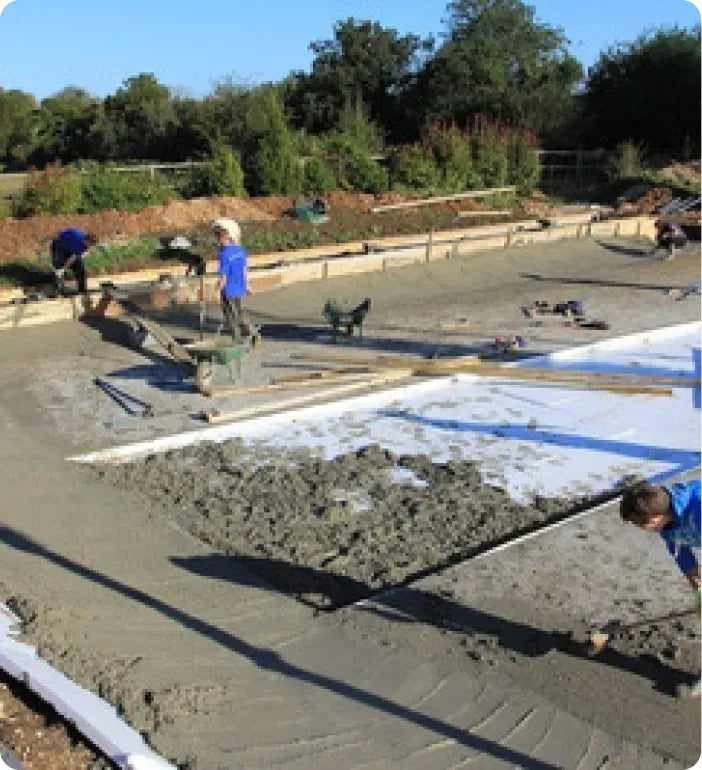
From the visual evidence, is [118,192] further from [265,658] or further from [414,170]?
[265,658]

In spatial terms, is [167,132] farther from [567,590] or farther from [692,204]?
[567,590]

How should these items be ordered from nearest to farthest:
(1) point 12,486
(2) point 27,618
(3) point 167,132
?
(2) point 27,618, (1) point 12,486, (3) point 167,132

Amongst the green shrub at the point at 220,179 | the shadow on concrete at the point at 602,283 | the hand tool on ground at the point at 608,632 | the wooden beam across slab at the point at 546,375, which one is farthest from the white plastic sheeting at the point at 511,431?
the green shrub at the point at 220,179

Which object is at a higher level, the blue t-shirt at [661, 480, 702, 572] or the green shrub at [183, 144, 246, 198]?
the green shrub at [183, 144, 246, 198]

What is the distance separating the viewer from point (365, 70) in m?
31.8

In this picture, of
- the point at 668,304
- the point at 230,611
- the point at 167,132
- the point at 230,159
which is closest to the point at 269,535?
the point at 230,611

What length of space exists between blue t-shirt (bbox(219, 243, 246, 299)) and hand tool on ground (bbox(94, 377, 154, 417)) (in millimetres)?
1499

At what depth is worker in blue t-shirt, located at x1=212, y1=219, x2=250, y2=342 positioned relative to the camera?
952 cm

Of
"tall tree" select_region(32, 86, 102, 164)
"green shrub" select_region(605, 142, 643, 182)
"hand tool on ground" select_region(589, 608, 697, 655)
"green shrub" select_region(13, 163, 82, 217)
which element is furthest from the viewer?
"tall tree" select_region(32, 86, 102, 164)

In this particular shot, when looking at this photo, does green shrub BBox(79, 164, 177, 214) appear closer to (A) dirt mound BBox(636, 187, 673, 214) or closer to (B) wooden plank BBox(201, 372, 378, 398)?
(B) wooden plank BBox(201, 372, 378, 398)

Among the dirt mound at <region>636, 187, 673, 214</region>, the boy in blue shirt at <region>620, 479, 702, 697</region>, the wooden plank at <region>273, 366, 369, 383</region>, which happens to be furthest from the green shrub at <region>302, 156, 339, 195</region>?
the boy in blue shirt at <region>620, 479, 702, 697</region>

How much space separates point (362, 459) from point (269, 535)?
1.51m

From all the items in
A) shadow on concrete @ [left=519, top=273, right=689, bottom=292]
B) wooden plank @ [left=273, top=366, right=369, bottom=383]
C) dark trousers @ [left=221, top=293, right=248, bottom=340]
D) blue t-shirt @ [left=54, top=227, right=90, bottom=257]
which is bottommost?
wooden plank @ [left=273, top=366, right=369, bottom=383]

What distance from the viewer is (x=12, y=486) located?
682 centimetres
